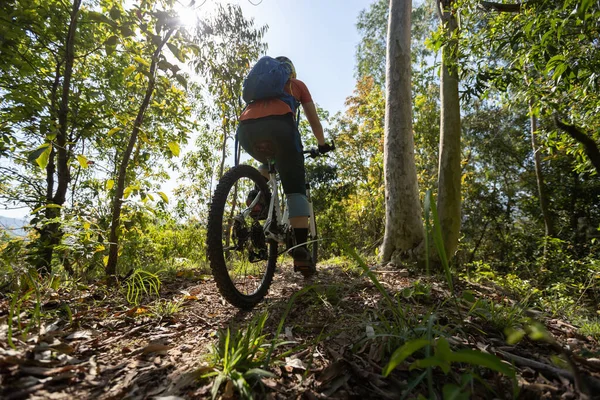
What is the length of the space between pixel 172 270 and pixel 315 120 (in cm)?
193

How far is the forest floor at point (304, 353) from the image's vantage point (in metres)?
0.80

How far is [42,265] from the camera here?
1.95 meters

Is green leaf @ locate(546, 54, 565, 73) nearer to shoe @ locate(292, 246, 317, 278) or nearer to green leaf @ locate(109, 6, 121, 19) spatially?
shoe @ locate(292, 246, 317, 278)

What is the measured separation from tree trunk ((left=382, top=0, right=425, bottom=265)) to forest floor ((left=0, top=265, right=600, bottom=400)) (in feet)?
3.95

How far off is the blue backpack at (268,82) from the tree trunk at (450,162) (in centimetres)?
202

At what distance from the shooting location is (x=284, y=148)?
6.81ft

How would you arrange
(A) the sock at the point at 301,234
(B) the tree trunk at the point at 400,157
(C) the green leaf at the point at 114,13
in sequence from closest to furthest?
(C) the green leaf at the point at 114,13 → (A) the sock at the point at 301,234 → (B) the tree trunk at the point at 400,157

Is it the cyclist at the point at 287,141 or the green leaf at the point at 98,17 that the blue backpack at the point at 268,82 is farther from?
the green leaf at the point at 98,17

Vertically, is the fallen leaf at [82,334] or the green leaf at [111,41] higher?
the green leaf at [111,41]

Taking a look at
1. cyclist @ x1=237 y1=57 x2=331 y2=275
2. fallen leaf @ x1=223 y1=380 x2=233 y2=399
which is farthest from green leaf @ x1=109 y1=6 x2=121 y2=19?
fallen leaf @ x1=223 y1=380 x2=233 y2=399

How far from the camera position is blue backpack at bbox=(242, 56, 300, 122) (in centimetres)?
204

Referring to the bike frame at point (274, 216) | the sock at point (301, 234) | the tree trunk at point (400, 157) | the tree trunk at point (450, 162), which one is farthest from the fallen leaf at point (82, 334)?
the tree trunk at point (450, 162)

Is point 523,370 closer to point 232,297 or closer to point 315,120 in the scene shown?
point 232,297

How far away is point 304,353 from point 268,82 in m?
1.76
